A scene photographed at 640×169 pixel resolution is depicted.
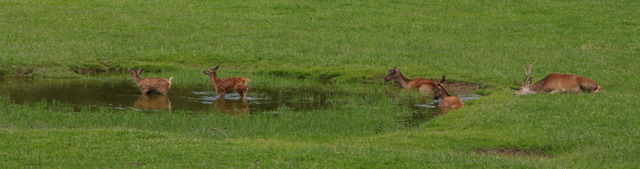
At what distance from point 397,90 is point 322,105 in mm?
3910

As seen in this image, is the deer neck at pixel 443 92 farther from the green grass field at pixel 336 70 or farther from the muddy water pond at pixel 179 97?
the green grass field at pixel 336 70

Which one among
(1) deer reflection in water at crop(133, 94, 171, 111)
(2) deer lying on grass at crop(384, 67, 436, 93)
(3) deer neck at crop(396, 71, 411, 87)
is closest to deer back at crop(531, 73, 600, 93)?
(2) deer lying on grass at crop(384, 67, 436, 93)

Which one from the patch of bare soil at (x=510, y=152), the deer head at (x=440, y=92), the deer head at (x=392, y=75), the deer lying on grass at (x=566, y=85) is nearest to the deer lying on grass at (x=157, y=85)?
the deer head at (x=392, y=75)

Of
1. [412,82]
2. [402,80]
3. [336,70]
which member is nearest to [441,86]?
[412,82]

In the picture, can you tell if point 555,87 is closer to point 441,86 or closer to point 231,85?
point 441,86

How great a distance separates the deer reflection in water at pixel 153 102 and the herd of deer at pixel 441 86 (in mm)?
224

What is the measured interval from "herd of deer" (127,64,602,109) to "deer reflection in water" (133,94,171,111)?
0.22 meters

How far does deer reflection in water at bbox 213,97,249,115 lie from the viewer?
18.7 m

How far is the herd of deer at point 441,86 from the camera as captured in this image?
64.5ft

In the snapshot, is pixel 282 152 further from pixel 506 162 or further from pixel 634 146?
pixel 634 146

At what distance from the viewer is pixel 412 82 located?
76.4ft

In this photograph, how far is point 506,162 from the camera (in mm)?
12438

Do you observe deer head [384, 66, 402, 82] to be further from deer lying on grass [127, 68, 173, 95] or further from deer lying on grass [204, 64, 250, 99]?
deer lying on grass [127, 68, 173, 95]

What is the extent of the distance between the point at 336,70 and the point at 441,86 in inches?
→ 227
